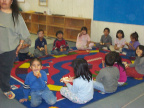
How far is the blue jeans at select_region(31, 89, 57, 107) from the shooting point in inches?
84.2

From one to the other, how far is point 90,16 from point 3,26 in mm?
4437

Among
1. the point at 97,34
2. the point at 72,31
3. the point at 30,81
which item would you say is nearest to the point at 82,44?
the point at 97,34

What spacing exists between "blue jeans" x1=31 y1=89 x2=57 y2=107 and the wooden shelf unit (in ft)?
13.6

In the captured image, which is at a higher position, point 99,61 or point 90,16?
point 90,16

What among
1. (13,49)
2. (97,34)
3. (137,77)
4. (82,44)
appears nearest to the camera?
(13,49)

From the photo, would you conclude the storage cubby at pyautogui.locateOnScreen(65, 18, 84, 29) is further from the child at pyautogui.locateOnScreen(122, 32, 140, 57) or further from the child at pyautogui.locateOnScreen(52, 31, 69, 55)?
the child at pyautogui.locateOnScreen(122, 32, 140, 57)

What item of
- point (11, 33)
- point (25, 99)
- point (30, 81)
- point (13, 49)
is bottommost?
point (25, 99)

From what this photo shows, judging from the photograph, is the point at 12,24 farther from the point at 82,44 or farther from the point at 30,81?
the point at 82,44

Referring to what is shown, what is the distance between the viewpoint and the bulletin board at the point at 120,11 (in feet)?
15.9

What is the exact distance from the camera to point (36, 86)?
222cm

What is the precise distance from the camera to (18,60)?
159 inches

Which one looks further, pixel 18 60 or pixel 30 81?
pixel 18 60

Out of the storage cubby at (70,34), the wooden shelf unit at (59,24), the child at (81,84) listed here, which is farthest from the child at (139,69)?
the storage cubby at (70,34)

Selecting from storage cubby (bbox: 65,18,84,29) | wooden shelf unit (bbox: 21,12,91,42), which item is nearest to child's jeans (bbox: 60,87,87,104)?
wooden shelf unit (bbox: 21,12,91,42)
